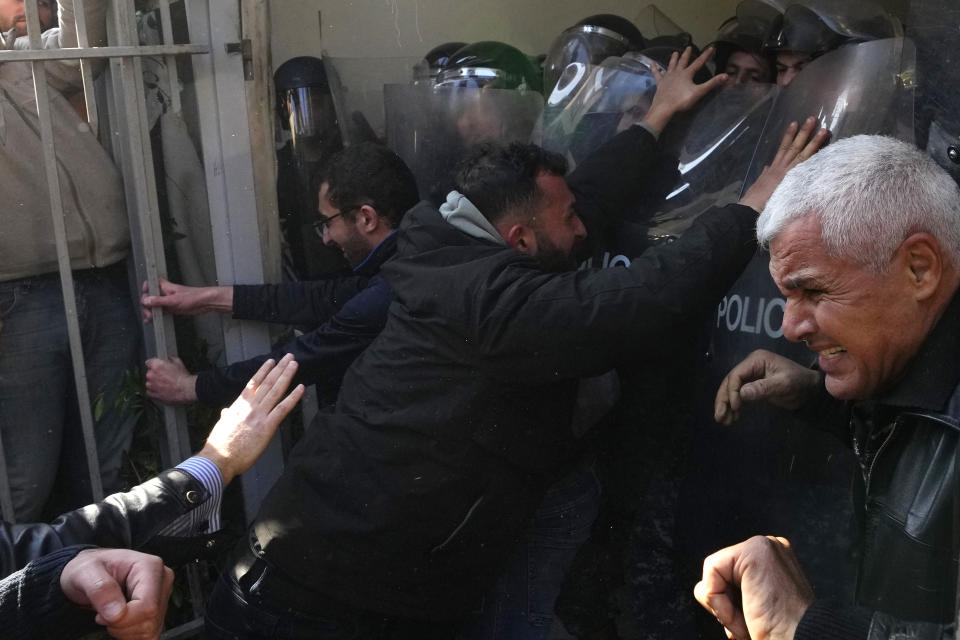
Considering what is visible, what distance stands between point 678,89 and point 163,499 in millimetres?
1713

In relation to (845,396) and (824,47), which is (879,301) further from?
(824,47)

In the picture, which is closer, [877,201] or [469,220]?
[877,201]

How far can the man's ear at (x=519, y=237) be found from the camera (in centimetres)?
237

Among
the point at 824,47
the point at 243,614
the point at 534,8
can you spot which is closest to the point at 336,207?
the point at 243,614

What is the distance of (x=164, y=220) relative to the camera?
10.6 feet

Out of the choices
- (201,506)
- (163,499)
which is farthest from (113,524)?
(201,506)

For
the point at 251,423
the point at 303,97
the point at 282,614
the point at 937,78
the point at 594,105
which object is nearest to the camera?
the point at 937,78

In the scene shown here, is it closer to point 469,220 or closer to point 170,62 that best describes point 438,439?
point 469,220

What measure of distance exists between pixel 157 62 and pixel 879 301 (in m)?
2.53

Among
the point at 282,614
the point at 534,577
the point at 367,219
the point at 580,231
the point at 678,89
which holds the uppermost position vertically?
the point at 678,89

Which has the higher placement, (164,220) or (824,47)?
(824,47)

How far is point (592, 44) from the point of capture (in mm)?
3355

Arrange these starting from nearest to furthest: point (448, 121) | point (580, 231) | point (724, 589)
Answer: point (724, 589)
point (580, 231)
point (448, 121)

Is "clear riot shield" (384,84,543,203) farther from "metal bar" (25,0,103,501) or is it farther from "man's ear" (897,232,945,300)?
"man's ear" (897,232,945,300)
